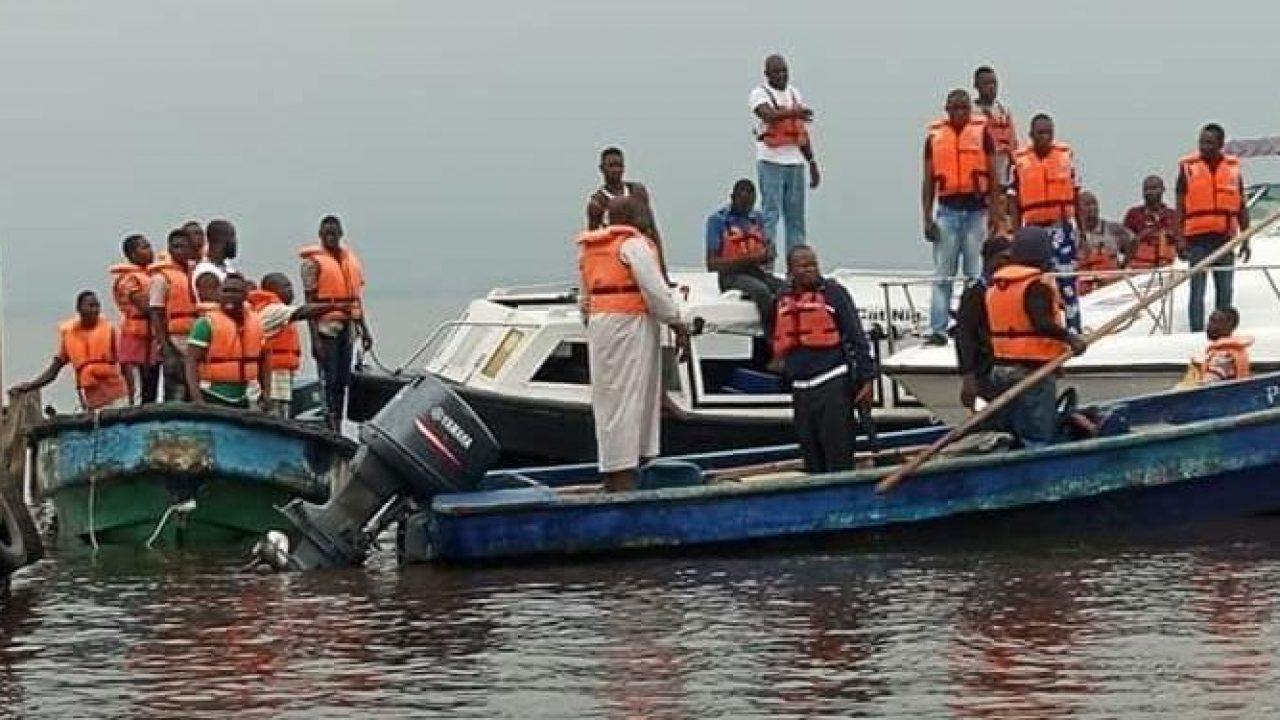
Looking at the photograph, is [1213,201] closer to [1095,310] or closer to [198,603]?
[1095,310]

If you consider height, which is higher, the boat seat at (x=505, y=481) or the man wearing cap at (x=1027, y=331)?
the man wearing cap at (x=1027, y=331)

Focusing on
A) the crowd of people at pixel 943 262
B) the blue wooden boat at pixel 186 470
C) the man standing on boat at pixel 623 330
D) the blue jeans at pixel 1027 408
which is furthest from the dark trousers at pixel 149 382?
the blue jeans at pixel 1027 408

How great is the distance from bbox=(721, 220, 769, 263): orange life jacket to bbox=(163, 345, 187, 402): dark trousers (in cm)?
390

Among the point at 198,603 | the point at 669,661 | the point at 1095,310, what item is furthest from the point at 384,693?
the point at 1095,310

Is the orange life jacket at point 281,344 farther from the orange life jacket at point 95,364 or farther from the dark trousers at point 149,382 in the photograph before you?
the orange life jacket at point 95,364

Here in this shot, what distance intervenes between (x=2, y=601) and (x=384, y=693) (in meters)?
4.16

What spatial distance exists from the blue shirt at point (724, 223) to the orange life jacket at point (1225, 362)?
4053 millimetres

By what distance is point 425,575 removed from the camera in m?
14.1

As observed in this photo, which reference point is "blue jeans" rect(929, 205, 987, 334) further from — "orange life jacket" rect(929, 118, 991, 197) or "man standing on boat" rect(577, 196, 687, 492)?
"man standing on boat" rect(577, 196, 687, 492)

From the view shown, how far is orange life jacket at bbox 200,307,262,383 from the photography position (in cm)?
1733

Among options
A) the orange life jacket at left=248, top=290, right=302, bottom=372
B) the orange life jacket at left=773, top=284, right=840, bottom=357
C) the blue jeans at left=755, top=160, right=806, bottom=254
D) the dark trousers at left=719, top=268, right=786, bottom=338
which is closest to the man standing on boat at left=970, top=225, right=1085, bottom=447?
the orange life jacket at left=773, top=284, right=840, bottom=357

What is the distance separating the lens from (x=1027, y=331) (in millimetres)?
14156

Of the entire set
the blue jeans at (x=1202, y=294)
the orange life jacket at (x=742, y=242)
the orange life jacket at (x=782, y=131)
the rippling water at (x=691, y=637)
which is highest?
the orange life jacket at (x=782, y=131)

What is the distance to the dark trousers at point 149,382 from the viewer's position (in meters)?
19.6
